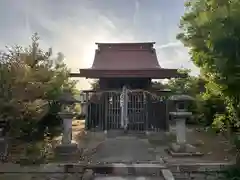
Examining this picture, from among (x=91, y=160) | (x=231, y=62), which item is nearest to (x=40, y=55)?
(x=91, y=160)

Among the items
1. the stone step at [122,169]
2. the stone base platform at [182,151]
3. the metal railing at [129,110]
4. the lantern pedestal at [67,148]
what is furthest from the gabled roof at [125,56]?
the stone step at [122,169]

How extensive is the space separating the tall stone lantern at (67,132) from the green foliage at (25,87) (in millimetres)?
794

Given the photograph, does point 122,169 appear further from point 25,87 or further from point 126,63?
point 126,63

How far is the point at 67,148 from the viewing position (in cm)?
853

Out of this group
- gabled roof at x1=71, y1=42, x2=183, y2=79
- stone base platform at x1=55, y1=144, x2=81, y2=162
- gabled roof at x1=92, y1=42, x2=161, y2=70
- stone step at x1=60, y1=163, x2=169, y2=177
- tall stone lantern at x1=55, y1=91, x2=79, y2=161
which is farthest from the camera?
gabled roof at x1=92, y1=42, x2=161, y2=70

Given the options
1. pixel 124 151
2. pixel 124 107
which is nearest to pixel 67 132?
pixel 124 151

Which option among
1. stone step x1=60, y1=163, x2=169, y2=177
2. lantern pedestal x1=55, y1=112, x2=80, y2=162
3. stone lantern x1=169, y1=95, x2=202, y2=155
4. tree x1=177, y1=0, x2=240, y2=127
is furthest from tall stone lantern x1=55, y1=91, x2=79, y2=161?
tree x1=177, y1=0, x2=240, y2=127

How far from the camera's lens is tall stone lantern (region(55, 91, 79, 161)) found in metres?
8.47

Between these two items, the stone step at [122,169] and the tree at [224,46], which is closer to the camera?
the tree at [224,46]

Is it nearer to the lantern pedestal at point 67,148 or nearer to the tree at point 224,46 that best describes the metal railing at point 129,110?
the lantern pedestal at point 67,148

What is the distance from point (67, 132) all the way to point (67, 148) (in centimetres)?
58

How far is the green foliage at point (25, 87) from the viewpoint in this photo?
7559 millimetres

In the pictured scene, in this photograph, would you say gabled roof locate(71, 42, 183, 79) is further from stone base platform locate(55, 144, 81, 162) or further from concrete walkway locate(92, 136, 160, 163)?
stone base platform locate(55, 144, 81, 162)

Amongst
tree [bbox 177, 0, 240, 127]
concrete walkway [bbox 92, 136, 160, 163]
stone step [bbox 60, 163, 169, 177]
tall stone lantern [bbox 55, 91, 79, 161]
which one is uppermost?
tree [bbox 177, 0, 240, 127]
